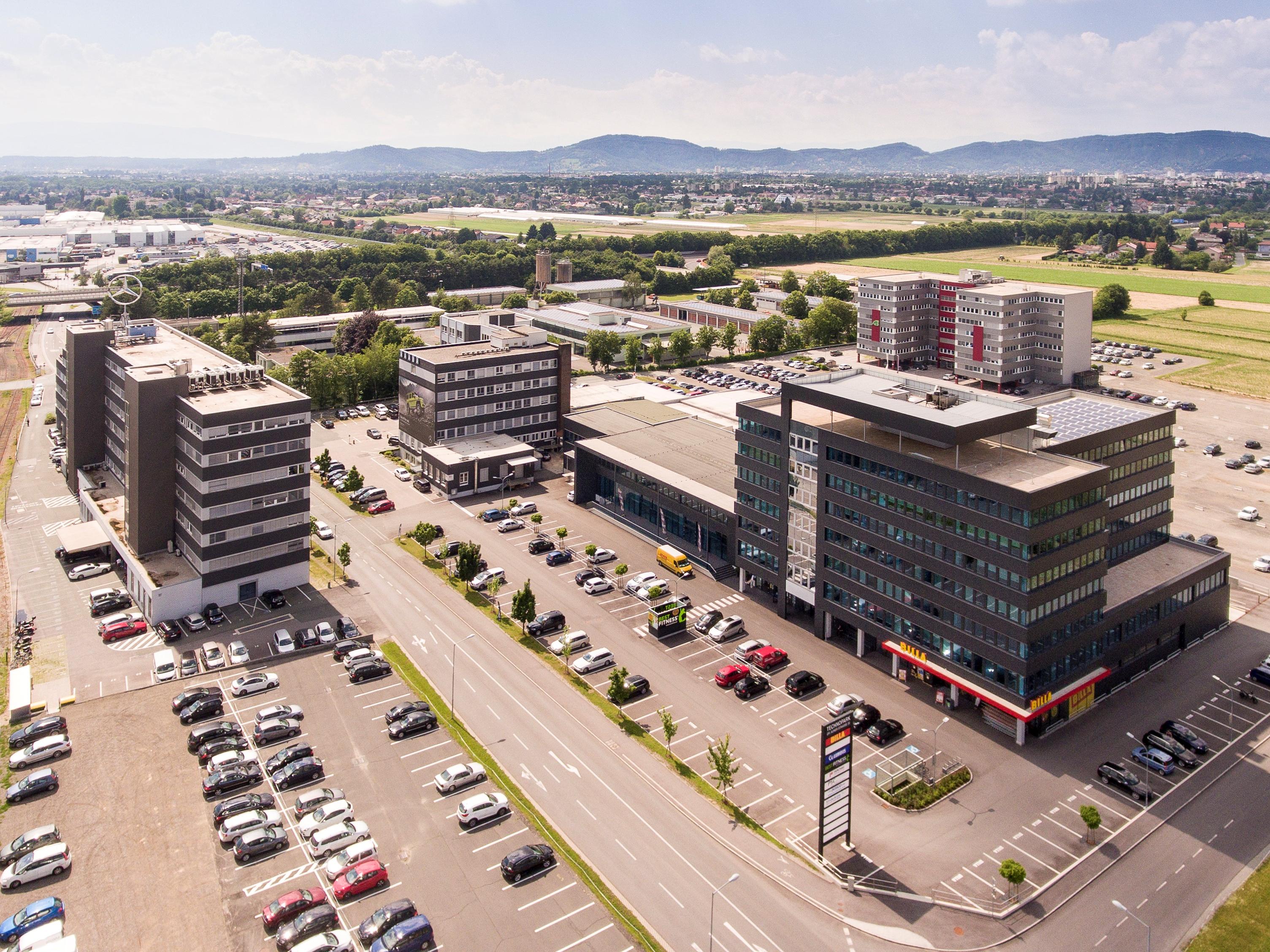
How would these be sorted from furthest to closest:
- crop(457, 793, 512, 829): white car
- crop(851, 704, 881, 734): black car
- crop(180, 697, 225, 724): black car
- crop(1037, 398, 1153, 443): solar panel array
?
crop(1037, 398, 1153, 443): solar panel array → crop(180, 697, 225, 724): black car → crop(851, 704, 881, 734): black car → crop(457, 793, 512, 829): white car

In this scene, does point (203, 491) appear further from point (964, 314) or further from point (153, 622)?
point (964, 314)

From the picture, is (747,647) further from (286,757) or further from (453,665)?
(286,757)

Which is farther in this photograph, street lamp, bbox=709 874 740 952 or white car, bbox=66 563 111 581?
white car, bbox=66 563 111 581

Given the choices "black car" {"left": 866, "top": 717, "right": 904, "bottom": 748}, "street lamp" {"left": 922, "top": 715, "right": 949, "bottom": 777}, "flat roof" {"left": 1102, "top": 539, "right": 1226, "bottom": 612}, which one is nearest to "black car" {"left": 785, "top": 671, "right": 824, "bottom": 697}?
"black car" {"left": 866, "top": 717, "right": 904, "bottom": 748}

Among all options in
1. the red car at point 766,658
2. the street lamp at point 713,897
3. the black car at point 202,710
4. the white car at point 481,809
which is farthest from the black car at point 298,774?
the red car at point 766,658

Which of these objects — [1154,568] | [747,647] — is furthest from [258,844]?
[1154,568]

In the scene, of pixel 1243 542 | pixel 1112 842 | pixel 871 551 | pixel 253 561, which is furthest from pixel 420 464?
pixel 1243 542

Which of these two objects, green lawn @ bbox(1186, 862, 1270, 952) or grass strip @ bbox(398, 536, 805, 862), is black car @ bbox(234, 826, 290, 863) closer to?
grass strip @ bbox(398, 536, 805, 862)
